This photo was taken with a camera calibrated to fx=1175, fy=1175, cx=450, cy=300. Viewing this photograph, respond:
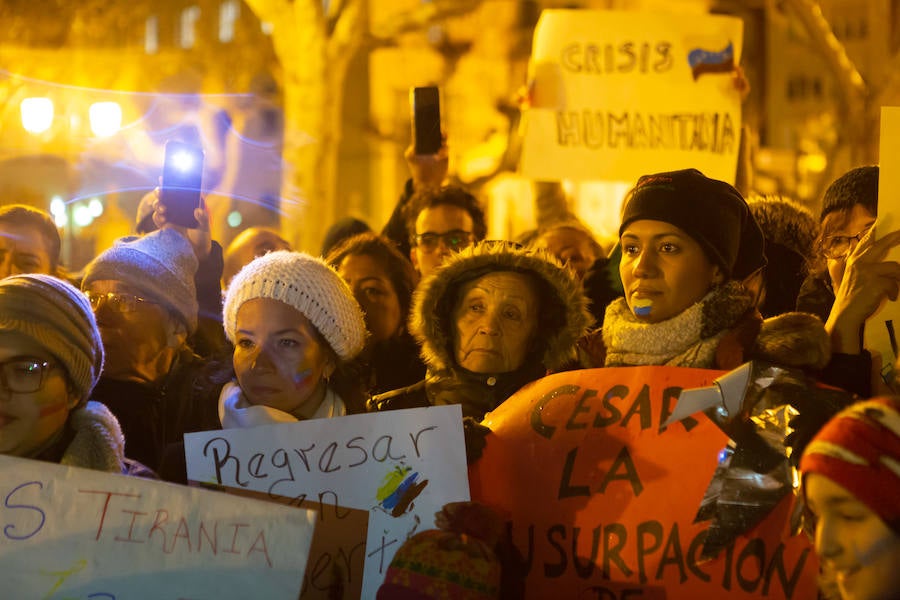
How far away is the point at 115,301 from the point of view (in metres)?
3.91

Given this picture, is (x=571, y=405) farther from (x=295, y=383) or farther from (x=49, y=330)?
(x=49, y=330)

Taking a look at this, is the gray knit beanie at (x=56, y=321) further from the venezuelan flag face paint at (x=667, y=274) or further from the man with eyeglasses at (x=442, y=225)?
the man with eyeglasses at (x=442, y=225)

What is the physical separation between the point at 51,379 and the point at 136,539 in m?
0.48

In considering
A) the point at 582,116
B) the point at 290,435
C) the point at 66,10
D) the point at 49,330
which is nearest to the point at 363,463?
the point at 290,435

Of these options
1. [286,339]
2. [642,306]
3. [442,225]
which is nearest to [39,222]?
[442,225]

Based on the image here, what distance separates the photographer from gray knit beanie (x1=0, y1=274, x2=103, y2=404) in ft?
9.96

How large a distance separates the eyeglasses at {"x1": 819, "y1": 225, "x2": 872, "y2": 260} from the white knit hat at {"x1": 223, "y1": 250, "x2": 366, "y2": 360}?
1.54 meters

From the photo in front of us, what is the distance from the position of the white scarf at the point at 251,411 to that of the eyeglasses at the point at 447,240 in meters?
1.54

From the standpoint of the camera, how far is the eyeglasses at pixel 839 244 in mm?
3746

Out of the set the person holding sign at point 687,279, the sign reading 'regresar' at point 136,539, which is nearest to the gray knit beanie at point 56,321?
the sign reading 'regresar' at point 136,539

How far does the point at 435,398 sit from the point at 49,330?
1129 millimetres

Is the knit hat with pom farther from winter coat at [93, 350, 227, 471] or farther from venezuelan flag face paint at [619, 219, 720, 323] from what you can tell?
winter coat at [93, 350, 227, 471]

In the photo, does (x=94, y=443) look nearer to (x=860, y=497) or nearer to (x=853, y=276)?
(x=860, y=497)

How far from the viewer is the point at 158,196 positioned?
4797 millimetres
